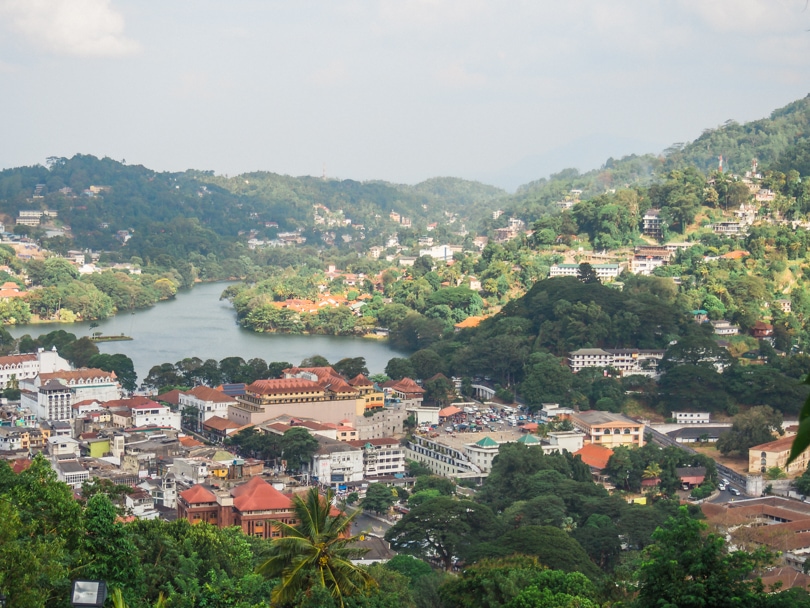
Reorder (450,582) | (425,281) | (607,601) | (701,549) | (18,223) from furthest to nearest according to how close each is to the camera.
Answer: (18,223)
(425,281)
(450,582)
(607,601)
(701,549)

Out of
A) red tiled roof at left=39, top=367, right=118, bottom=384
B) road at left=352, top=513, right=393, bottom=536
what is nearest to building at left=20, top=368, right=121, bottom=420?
red tiled roof at left=39, top=367, right=118, bottom=384

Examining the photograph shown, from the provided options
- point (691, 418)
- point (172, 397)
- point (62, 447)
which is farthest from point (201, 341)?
point (691, 418)

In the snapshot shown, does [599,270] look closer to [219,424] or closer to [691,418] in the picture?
[691,418]

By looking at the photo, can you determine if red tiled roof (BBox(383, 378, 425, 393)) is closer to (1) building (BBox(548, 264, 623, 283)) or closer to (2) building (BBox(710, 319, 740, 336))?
(2) building (BBox(710, 319, 740, 336))

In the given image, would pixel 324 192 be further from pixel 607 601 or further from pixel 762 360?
pixel 607 601

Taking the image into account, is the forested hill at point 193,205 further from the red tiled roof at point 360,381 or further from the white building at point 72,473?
the white building at point 72,473

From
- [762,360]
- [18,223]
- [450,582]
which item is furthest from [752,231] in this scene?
[18,223]
